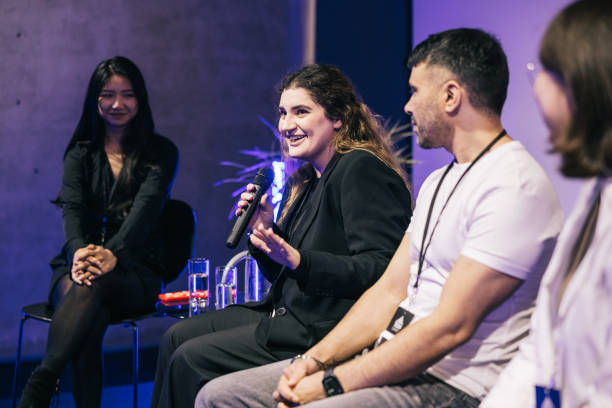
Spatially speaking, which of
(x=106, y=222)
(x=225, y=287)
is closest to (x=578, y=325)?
(x=225, y=287)

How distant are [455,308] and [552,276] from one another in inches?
10.4

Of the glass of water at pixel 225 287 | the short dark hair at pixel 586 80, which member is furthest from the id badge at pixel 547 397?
the glass of water at pixel 225 287

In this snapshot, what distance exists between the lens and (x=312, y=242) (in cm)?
198

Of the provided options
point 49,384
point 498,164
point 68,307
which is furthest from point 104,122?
point 498,164

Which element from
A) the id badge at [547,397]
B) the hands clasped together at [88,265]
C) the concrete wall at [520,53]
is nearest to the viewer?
the id badge at [547,397]

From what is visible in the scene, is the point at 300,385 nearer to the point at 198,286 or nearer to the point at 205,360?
the point at 205,360

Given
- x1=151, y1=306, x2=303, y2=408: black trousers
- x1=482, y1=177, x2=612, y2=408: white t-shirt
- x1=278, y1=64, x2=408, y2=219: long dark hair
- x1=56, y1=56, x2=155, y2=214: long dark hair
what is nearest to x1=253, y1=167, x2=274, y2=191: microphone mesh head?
x1=278, y1=64, x2=408, y2=219: long dark hair

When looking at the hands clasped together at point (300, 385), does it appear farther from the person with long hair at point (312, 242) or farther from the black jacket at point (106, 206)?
the black jacket at point (106, 206)

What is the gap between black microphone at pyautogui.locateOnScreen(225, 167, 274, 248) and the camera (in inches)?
67.6

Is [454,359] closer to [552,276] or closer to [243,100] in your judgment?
[552,276]

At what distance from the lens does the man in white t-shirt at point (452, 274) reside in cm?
130

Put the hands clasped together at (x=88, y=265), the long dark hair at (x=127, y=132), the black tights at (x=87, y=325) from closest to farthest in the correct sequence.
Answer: the black tights at (x=87, y=325), the hands clasped together at (x=88, y=265), the long dark hair at (x=127, y=132)

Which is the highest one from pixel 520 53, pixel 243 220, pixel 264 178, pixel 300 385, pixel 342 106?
pixel 520 53

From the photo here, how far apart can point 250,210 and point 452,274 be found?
703mm
